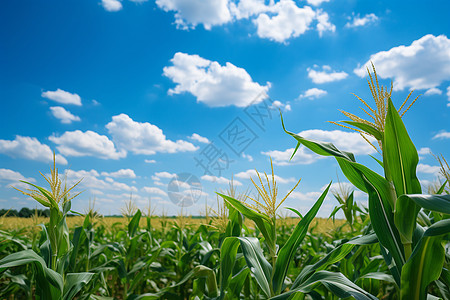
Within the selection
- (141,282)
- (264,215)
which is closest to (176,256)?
(141,282)

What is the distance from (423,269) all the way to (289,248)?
2.68ft

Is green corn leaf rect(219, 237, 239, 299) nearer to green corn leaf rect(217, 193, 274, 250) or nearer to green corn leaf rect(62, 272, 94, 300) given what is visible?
green corn leaf rect(217, 193, 274, 250)

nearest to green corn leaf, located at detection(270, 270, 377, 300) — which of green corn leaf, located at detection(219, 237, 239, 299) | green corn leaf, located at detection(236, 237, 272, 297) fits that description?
green corn leaf, located at detection(236, 237, 272, 297)

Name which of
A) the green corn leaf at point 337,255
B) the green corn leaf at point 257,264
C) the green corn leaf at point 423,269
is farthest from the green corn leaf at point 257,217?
the green corn leaf at point 423,269

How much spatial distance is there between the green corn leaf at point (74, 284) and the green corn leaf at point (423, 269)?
101 inches

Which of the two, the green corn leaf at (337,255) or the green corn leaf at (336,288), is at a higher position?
the green corn leaf at (337,255)

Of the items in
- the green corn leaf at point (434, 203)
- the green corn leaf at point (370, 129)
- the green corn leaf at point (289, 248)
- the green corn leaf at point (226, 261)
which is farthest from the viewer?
the green corn leaf at point (226, 261)

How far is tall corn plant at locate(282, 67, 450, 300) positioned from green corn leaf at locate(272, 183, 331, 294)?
0.40 metres

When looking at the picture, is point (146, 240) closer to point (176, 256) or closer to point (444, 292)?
point (176, 256)

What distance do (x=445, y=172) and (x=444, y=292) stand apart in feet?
5.92

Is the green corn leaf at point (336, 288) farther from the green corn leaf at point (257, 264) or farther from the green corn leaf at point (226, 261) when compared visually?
the green corn leaf at point (226, 261)

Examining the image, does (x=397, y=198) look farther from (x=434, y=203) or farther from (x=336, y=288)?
(x=336, y=288)

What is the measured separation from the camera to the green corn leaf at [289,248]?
2.10 m

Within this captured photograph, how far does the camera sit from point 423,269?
1719 millimetres
